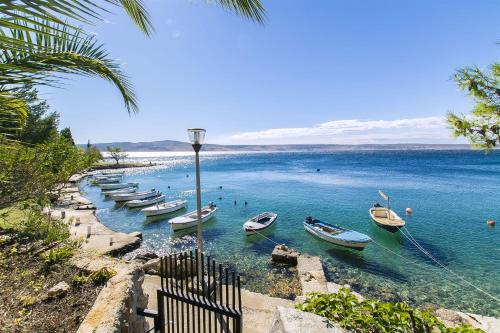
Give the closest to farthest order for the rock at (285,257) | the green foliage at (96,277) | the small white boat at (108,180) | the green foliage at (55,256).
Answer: the green foliage at (96,277)
the green foliage at (55,256)
the rock at (285,257)
the small white boat at (108,180)

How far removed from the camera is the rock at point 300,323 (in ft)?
9.45

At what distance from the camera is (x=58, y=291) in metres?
4.36

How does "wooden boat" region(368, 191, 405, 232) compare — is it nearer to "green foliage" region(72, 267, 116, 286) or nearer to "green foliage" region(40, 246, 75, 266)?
"green foliage" region(72, 267, 116, 286)

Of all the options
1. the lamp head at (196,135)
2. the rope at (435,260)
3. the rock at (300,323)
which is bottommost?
the rope at (435,260)

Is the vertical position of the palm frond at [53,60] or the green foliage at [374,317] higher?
the palm frond at [53,60]

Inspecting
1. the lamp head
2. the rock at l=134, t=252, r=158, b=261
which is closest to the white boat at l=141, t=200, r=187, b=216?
the rock at l=134, t=252, r=158, b=261

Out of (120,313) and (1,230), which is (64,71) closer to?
(120,313)

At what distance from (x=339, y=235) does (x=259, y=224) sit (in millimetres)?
5598

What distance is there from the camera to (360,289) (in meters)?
11.1

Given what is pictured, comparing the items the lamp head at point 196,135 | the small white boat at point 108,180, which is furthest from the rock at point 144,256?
the small white boat at point 108,180

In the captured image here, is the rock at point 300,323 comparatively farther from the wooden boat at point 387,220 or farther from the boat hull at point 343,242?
the wooden boat at point 387,220

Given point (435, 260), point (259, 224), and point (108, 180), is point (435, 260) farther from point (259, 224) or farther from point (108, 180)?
point (108, 180)

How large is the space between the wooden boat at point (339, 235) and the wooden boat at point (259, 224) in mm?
2865

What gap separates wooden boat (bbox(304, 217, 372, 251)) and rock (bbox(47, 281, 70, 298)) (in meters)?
13.7
